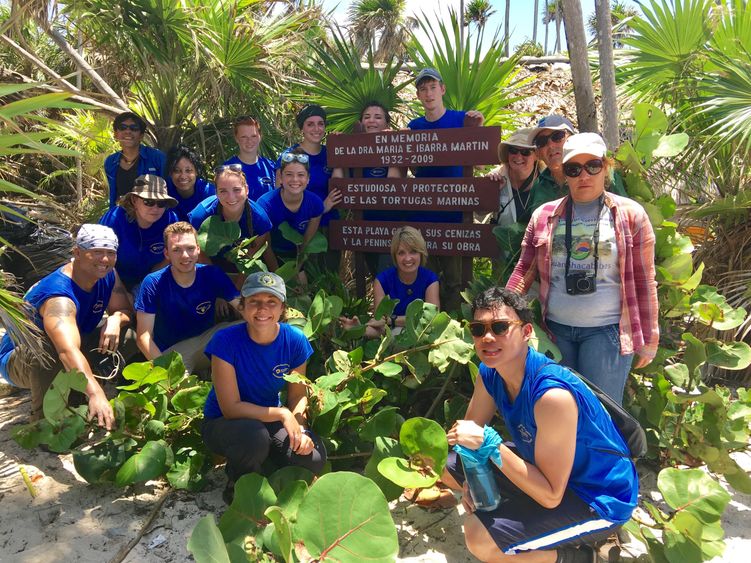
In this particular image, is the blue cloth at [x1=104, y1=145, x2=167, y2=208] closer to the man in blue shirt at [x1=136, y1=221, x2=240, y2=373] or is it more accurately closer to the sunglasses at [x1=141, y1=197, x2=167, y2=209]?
the sunglasses at [x1=141, y1=197, x2=167, y2=209]

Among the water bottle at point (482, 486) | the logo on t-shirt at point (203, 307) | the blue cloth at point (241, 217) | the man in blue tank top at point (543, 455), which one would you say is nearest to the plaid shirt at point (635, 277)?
the man in blue tank top at point (543, 455)

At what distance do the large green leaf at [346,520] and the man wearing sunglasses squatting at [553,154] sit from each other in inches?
80.5

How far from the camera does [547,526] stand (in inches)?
84.9

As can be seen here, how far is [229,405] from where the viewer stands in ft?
8.91

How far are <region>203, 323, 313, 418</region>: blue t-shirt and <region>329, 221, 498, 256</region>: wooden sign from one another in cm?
152

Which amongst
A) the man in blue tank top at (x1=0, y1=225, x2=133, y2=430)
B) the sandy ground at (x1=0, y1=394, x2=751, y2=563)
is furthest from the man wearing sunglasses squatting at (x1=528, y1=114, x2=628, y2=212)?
the man in blue tank top at (x1=0, y1=225, x2=133, y2=430)

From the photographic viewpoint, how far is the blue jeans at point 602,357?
8.61 ft

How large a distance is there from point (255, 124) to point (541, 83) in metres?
7.86

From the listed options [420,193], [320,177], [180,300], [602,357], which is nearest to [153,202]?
[180,300]

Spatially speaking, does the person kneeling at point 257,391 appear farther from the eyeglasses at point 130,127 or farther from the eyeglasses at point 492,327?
the eyeglasses at point 130,127

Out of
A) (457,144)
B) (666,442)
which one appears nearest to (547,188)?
(457,144)

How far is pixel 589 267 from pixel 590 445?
825mm

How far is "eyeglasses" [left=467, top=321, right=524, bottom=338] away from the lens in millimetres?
2105

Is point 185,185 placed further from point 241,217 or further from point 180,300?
point 180,300
